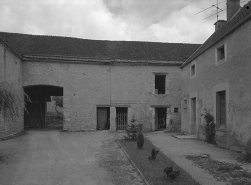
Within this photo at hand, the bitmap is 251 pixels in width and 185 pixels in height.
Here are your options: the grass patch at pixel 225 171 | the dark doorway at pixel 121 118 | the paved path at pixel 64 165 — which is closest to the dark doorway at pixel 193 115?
the dark doorway at pixel 121 118

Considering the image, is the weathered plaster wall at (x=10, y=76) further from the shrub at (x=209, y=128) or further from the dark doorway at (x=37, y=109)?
the shrub at (x=209, y=128)

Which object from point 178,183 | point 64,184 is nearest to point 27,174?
point 64,184

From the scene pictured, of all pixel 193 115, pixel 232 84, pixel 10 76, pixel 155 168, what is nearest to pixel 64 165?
pixel 155 168

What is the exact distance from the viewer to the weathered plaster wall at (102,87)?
1809 cm

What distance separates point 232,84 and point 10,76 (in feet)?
39.8

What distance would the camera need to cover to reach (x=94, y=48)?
801 inches

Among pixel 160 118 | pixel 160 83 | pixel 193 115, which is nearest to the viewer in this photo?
pixel 193 115

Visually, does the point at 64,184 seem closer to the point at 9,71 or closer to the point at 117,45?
the point at 9,71

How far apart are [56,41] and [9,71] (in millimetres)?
6379

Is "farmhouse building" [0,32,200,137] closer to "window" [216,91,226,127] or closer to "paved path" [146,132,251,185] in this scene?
"window" [216,91,226,127]

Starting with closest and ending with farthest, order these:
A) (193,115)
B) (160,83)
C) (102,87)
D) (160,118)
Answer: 1. (193,115)
2. (102,87)
3. (160,118)
4. (160,83)

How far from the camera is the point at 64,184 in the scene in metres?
6.31

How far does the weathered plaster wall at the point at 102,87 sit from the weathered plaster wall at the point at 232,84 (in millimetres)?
5904

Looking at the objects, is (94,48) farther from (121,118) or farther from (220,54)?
(220,54)
